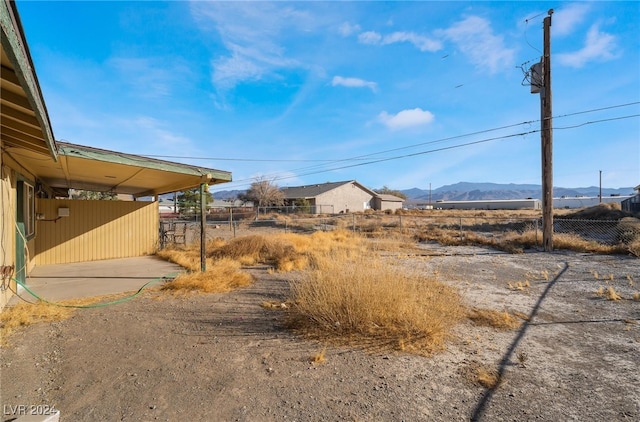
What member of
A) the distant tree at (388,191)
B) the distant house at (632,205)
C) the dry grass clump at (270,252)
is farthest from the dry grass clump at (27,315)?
the distant tree at (388,191)

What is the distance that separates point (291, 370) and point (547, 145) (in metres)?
13.5

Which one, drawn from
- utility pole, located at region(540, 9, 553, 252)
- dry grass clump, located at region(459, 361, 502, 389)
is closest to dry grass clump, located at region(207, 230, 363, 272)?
dry grass clump, located at region(459, 361, 502, 389)

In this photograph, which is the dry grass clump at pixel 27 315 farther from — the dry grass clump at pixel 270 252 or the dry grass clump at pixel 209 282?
the dry grass clump at pixel 270 252

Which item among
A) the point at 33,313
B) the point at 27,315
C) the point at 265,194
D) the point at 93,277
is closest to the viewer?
the point at 27,315

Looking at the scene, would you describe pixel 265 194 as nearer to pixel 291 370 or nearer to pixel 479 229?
pixel 479 229

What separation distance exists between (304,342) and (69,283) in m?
6.20

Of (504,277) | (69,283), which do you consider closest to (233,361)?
(69,283)

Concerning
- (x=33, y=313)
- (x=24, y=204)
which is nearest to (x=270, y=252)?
(x=24, y=204)

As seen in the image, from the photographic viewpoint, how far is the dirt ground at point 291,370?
2725 mm

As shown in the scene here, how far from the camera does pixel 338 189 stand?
160ft

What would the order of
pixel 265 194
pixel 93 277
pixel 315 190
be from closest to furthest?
pixel 93 277, pixel 265 194, pixel 315 190

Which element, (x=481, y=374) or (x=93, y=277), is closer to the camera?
(x=481, y=374)

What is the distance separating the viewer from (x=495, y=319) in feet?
15.9

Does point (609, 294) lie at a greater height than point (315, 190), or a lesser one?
lesser
